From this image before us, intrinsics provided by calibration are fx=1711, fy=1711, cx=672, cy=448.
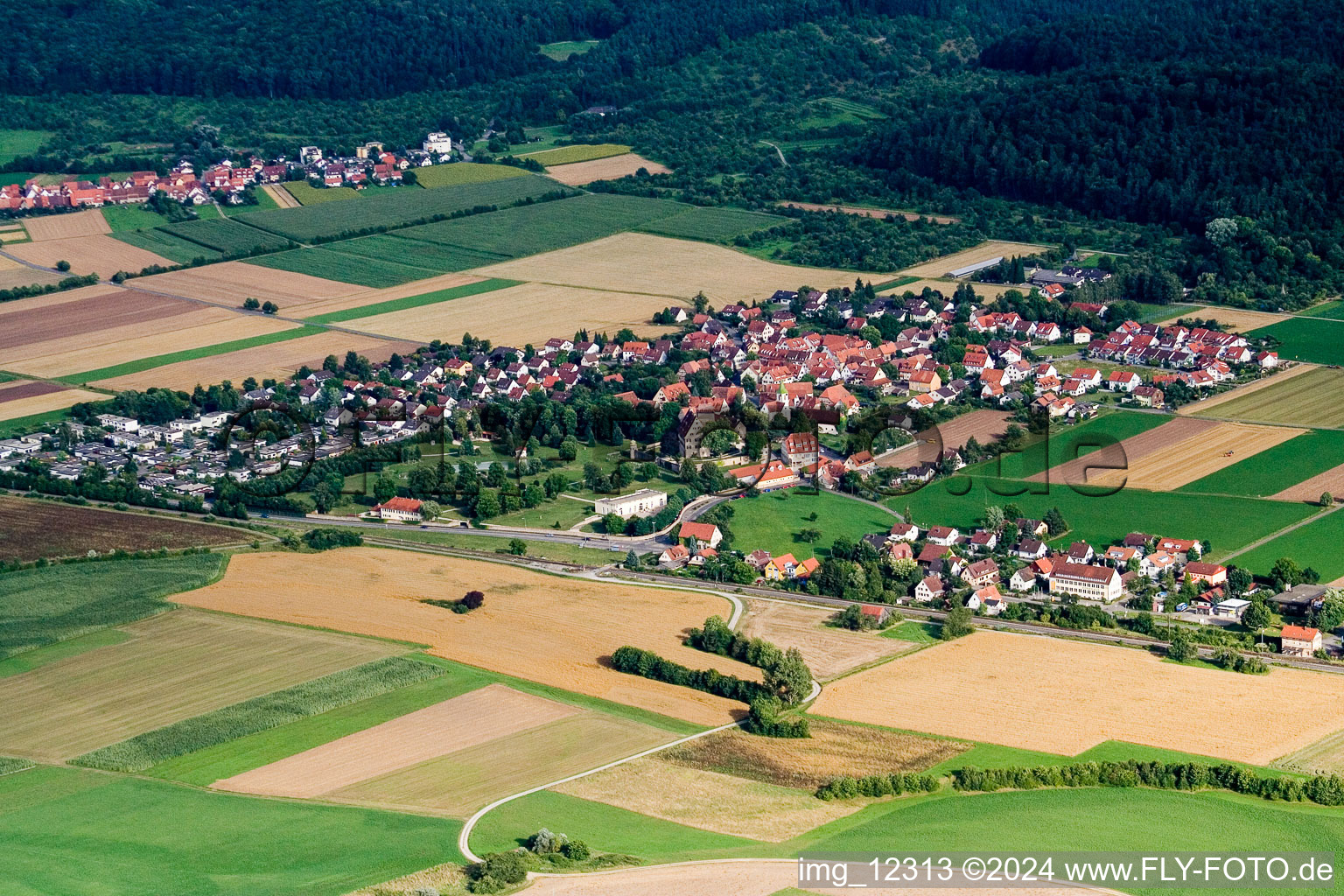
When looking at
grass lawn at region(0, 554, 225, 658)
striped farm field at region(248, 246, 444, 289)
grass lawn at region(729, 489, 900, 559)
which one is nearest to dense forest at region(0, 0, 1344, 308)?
striped farm field at region(248, 246, 444, 289)

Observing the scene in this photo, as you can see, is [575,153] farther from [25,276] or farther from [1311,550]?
[1311,550]

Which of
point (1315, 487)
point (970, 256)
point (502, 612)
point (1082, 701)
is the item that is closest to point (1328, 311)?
point (970, 256)

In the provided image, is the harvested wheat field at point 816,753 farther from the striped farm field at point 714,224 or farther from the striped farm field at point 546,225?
the striped farm field at point 714,224

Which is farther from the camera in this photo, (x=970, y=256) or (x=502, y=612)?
(x=970, y=256)

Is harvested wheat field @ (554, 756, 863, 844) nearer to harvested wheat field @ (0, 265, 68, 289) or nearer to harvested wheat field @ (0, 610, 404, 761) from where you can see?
harvested wheat field @ (0, 610, 404, 761)

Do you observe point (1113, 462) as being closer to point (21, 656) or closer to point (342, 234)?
point (21, 656)

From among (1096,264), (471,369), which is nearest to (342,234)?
(471,369)
